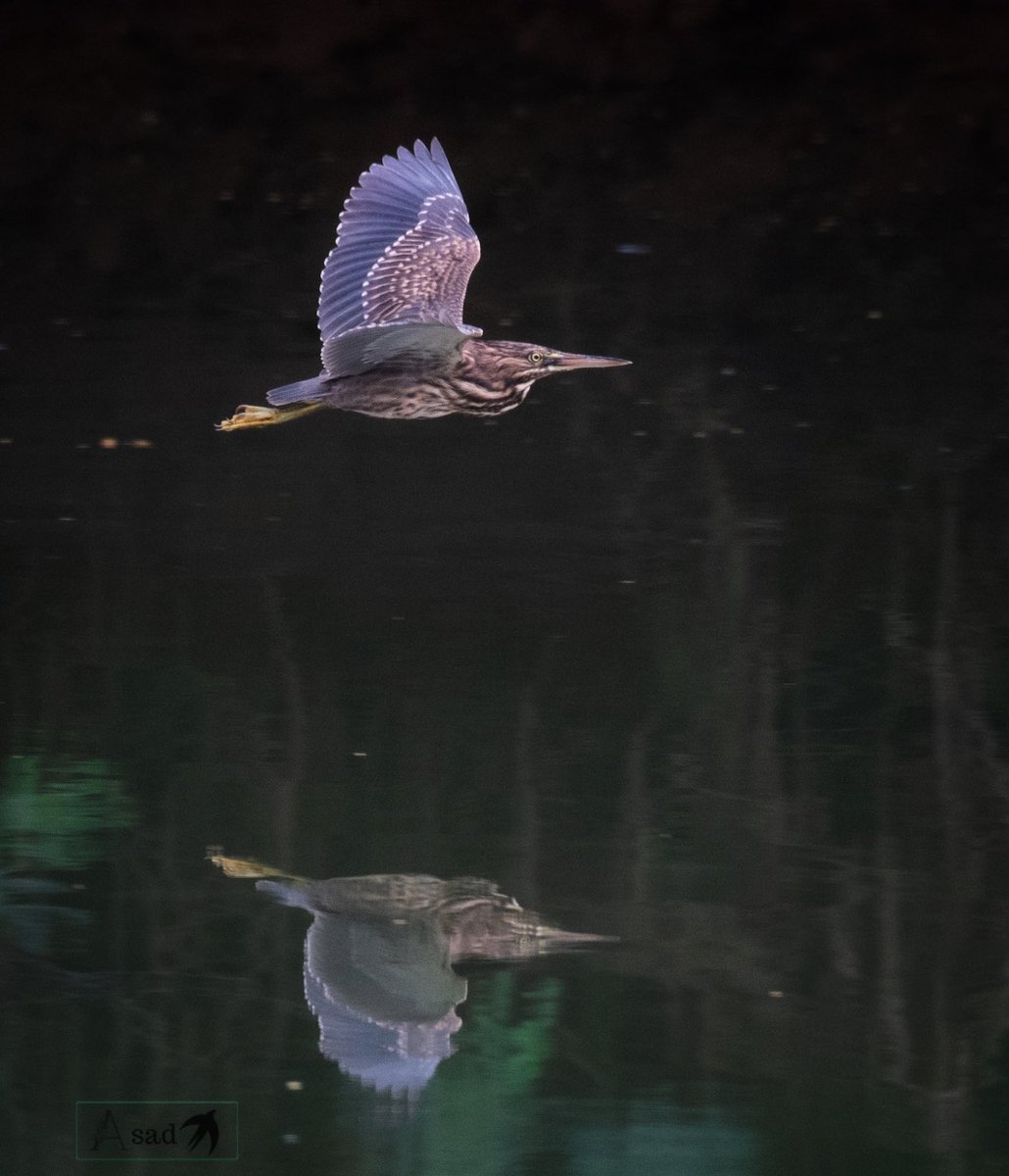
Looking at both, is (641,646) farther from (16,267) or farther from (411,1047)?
(16,267)

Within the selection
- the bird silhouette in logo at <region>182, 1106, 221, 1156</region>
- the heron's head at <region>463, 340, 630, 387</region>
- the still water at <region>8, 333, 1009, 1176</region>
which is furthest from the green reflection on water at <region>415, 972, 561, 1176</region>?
the heron's head at <region>463, 340, 630, 387</region>

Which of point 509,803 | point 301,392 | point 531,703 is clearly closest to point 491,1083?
point 509,803

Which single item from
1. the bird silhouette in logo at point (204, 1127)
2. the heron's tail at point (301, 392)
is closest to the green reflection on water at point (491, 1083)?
the bird silhouette in logo at point (204, 1127)

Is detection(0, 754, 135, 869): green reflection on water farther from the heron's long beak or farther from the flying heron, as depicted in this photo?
the heron's long beak

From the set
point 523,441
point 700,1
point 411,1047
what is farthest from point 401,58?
point 411,1047

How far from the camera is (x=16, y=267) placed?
9977 millimetres

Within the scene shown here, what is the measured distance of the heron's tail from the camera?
5.58 m

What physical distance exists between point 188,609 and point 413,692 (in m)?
0.89

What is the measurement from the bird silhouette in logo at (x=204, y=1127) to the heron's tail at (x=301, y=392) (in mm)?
2026

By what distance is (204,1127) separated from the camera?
3922 mm

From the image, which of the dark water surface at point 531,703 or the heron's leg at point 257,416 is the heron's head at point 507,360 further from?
the dark water surface at point 531,703

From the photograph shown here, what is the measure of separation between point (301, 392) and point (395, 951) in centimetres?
170

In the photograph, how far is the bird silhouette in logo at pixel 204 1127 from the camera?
390cm

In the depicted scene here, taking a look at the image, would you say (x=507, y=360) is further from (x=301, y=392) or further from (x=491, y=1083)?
(x=491, y=1083)
